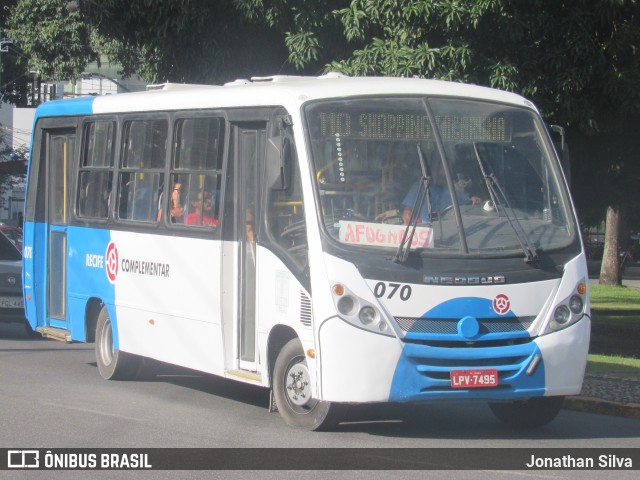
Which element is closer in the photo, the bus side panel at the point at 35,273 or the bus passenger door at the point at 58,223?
the bus passenger door at the point at 58,223

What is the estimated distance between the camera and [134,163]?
12.3 metres

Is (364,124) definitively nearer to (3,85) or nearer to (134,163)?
(134,163)

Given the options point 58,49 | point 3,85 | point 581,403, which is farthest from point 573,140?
point 3,85

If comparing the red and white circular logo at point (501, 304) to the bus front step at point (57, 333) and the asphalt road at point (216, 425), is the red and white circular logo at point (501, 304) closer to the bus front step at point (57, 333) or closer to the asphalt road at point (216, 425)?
the asphalt road at point (216, 425)

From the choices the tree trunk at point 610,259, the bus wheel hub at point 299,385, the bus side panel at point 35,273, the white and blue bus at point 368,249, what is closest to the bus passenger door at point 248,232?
the white and blue bus at point 368,249

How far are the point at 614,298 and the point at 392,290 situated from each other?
24965 mm

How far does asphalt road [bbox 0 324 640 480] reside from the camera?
28.5 feet

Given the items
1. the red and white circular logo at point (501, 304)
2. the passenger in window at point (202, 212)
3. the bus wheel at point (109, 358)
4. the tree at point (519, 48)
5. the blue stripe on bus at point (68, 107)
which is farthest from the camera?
the tree at point (519, 48)

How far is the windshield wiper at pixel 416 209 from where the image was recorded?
891 cm

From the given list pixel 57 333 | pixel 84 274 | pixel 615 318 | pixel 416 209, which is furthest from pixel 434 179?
pixel 615 318

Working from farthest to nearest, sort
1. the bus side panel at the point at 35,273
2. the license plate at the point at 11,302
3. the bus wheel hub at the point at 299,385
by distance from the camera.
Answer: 1. the license plate at the point at 11,302
2. the bus side panel at the point at 35,273
3. the bus wheel hub at the point at 299,385

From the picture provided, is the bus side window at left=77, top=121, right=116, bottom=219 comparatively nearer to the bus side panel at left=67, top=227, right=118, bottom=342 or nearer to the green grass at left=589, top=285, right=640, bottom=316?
the bus side panel at left=67, top=227, right=118, bottom=342

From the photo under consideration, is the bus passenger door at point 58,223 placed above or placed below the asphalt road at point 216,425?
above

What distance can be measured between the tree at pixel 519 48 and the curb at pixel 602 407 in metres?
4.35
